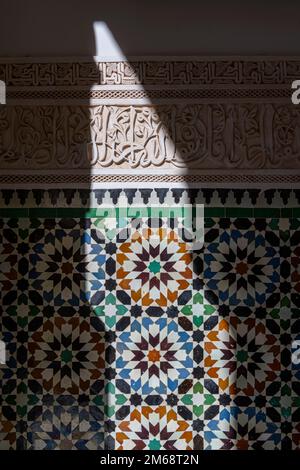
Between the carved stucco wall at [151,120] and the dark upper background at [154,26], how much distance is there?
0.05 m

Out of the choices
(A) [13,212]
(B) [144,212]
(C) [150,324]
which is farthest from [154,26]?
(C) [150,324]

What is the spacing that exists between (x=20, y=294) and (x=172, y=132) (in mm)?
681

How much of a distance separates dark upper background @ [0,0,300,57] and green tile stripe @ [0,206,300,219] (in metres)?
0.48

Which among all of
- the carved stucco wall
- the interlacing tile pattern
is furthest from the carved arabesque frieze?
the interlacing tile pattern

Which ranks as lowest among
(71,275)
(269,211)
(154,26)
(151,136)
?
(71,275)

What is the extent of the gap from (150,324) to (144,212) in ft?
1.12

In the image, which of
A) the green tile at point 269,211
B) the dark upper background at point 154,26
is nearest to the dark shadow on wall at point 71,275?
the dark upper background at point 154,26

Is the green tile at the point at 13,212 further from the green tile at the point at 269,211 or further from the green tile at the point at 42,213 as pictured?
the green tile at the point at 269,211

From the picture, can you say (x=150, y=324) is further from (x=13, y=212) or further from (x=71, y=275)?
(x=13, y=212)

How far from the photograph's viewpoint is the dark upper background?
216cm

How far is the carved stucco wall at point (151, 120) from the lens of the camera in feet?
7.02

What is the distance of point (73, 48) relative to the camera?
2.17m

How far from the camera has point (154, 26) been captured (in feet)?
7.11
